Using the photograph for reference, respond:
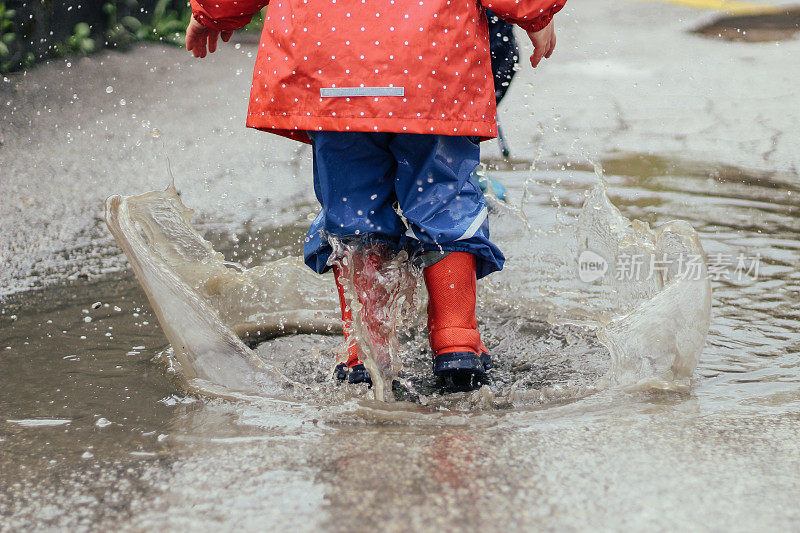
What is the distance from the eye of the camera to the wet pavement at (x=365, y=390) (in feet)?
4.48

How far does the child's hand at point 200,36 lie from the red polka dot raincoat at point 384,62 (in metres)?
0.38

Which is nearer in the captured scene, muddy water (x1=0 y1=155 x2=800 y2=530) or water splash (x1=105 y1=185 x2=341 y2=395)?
muddy water (x1=0 y1=155 x2=800 y2=530)

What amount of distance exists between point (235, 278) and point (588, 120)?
3.42 meters

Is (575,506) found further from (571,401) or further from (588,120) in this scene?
(588,120)

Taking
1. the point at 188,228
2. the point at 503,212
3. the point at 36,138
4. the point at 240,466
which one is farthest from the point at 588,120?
the point at 240,466

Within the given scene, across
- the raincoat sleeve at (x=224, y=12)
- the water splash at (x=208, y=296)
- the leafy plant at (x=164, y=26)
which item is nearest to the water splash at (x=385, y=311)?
the water splash at (x=208, y=296)

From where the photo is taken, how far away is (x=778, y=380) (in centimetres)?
206

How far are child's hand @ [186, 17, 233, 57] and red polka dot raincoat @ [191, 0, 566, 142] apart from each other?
0.38 m

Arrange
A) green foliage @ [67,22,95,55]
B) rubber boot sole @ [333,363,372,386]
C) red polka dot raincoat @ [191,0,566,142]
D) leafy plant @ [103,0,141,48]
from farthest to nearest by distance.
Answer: leafy plant @ [103,0,141,48] < green foliage @ [67,22,95,55] < rubber boot sole @ [333,363,372,386] < red polka dot raincoat @ [191,0,566,142]

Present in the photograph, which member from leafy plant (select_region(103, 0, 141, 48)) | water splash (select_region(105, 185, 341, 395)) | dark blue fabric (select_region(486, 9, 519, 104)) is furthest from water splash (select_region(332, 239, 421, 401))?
leafy plant (select_region(103, 0, 141, 48))

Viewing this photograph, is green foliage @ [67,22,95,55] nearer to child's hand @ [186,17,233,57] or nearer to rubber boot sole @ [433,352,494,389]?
child's hand @ [186,17,233,57]

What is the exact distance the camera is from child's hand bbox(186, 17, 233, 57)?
2298 mm

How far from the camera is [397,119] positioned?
1.90 m

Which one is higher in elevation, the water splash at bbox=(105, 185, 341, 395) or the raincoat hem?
the raincoat hem
